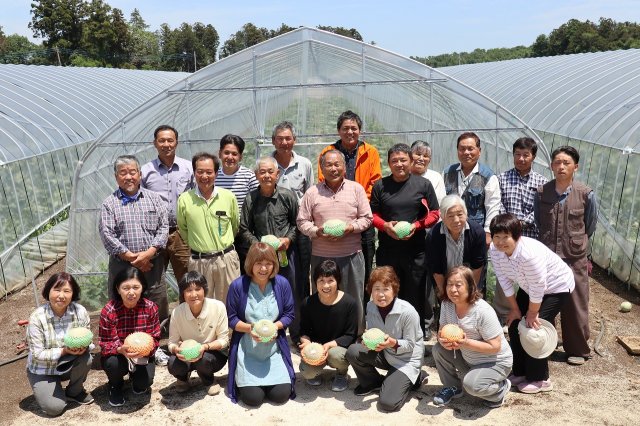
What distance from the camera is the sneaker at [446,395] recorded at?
4785mm

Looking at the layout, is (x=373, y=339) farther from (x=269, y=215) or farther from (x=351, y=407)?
(x=269, y=215)

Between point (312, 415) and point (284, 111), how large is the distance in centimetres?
669

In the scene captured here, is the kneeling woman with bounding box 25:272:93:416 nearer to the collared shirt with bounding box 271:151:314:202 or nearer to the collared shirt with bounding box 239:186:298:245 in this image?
the collared shirt with bounding box 239:186:298:245

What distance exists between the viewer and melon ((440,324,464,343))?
177 inches

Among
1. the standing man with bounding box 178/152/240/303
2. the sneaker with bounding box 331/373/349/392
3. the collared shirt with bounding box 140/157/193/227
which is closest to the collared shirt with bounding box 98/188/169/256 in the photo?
the standing man with bounding box 178/152/240/303

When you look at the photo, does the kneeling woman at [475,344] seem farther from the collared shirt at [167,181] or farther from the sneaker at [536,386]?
the collared shirt at [167,181]

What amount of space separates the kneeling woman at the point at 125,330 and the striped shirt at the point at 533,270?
10.2 ft

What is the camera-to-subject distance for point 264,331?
4.75m

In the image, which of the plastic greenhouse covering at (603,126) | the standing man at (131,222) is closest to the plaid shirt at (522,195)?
the plastic greenhouse covering at (603,126)

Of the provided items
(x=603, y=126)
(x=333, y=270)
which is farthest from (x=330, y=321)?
(x=603, y=126)

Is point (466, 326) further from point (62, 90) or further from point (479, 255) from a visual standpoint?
point (62, 90)

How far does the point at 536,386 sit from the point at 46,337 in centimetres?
428

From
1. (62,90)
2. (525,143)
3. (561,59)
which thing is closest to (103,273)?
(525,143)

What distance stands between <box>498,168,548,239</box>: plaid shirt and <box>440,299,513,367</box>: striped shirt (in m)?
1.47
